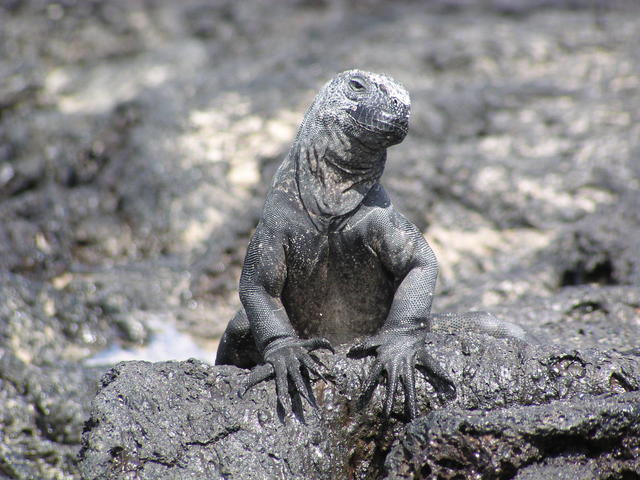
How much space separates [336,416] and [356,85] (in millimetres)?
1539

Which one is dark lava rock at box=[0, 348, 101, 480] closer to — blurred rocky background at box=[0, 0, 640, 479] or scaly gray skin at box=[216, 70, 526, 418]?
blurred rocky background at box=[0, 0, 640, 479]

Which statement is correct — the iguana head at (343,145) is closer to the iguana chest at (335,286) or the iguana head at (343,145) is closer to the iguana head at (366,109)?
the iguana head at (366,109)

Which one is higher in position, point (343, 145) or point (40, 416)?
point (343, 145)

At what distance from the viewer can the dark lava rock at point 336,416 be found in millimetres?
3598

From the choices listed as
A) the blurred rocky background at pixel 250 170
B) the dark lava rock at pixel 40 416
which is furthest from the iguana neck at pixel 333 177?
the dark lava rock at pixel 40 416

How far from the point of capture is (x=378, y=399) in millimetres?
3924

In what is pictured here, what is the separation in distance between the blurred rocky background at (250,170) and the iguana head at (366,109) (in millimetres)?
1708

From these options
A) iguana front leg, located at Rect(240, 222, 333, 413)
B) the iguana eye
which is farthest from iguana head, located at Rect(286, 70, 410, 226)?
iguana front leg, located at Rect(240, 222, 333, 413)

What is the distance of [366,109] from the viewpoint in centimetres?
415

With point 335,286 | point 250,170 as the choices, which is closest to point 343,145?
point 335,286

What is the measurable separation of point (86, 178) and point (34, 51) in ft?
16.3

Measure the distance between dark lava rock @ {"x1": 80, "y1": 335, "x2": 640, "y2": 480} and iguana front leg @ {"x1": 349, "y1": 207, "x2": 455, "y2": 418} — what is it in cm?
8

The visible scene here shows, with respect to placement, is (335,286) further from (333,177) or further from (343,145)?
(343,145)

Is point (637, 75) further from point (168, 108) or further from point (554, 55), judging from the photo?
point (168, 108)
